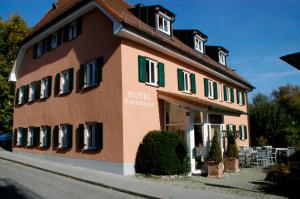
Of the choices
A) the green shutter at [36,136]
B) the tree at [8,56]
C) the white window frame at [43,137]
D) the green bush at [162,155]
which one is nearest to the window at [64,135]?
the white window frame at [43,137]

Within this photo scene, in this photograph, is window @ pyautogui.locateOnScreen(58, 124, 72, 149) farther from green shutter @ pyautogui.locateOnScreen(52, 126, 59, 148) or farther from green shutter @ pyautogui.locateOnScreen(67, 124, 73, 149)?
green shutter @ pyautogui.locateOnScreen(52, 126, 59, 148)

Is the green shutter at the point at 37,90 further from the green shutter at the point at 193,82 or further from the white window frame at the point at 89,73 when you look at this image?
the green shutter at the point at 193,82

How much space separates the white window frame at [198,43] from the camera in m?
21.8

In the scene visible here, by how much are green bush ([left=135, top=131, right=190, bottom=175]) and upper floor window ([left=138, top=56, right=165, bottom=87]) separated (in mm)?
2975

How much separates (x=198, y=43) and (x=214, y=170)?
11.6 metres

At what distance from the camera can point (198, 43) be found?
73.9ft

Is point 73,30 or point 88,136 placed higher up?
point 73,30

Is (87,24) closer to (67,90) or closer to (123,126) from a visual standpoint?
(67,90)

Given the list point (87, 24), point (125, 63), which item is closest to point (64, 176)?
point (125, 63)

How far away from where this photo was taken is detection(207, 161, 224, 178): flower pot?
13617mm

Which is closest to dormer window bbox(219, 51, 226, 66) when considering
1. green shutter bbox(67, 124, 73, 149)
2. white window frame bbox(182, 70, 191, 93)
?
white window frame bbox(182, 70, 191, 93)

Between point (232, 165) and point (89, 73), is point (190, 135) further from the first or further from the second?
point (89, 73)

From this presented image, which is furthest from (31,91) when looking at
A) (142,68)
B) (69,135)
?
(142,68)

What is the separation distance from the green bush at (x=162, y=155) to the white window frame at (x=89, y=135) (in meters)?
2.62
